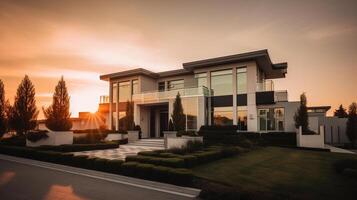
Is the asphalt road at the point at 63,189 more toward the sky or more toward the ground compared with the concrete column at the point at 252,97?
more toward the ground

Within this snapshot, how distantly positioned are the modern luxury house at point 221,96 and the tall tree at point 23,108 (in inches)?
445

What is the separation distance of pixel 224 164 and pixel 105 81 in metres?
28.9

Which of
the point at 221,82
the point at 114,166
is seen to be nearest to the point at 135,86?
the point at 221,82

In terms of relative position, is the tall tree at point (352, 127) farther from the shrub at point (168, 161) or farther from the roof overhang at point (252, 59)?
the shrub at point (168, 161)

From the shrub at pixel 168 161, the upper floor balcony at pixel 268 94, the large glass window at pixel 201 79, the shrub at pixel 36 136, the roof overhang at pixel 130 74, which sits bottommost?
the shrub at pixel 168 161

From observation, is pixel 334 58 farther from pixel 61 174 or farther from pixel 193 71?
pixel 61 174

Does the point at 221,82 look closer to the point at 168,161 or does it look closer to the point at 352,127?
the point at 352,127

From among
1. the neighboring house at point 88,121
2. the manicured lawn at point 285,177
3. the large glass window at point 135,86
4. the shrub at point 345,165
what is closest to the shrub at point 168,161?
the manicured lawn at point 285,177

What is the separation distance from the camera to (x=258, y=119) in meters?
24.9

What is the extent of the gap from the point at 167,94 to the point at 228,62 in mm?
8019

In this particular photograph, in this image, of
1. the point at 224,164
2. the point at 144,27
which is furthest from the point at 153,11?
the point at 224,164

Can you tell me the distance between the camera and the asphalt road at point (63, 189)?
24.4ft

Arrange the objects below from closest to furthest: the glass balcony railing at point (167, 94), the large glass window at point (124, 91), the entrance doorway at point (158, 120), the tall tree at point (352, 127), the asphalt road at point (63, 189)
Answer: the asphalt road at point (63, 189), the tall tree at point (352, 127), the glass balcony railing at point (167, 94), the entrance doorway at point (158, 120), the large glass window at point (124, 91)

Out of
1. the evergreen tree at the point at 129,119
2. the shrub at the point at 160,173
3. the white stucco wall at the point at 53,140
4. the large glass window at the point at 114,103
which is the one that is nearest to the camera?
the shrub at the point at 160,173
